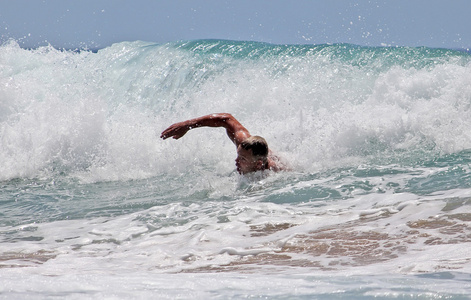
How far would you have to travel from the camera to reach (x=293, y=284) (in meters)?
2.64

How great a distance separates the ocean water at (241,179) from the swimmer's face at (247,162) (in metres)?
0.13

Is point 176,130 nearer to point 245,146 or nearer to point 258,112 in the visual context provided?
point 245,146

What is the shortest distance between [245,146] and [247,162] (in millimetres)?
222

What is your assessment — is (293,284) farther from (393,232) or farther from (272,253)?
(393,232)

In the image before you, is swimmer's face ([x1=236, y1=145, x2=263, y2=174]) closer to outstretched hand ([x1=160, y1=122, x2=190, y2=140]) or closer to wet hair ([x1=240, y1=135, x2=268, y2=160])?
wet hair ([x1=240, y1=135, x2=268, y2=160])

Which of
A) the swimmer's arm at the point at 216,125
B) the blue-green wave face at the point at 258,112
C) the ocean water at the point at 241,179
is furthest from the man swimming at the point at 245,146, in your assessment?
the blue-green wave face at the point at 258,112

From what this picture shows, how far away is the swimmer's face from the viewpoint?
594 cm

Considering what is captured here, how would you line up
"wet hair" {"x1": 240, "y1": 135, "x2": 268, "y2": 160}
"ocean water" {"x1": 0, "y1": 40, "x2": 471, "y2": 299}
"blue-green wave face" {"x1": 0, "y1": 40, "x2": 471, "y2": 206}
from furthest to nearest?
"blue-green wave face" {"x1": 0, "y1": 40, "x2": 471, "y2": 206}, "wet hair" {"x1": 240, "y1": 135, "x2": 268, "y2": 160}, "ocean water" {"x1": 0, "y1": 40, "x2": 471, "y2": 299}

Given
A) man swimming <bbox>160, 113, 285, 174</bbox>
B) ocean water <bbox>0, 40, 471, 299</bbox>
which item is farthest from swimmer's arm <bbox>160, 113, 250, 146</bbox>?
ocean water <bbox>0, 40, 471, 299</bbox>

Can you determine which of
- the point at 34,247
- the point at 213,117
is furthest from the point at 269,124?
the point at 34,247

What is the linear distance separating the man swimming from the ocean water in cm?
16

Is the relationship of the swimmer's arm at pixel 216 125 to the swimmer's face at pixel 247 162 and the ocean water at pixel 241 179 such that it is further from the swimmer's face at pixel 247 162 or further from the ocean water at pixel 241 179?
the ocean water at pixel 241 179

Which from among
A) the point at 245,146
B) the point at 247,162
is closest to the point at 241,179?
the point at 247,162

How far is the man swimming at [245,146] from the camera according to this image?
5.91 metres
